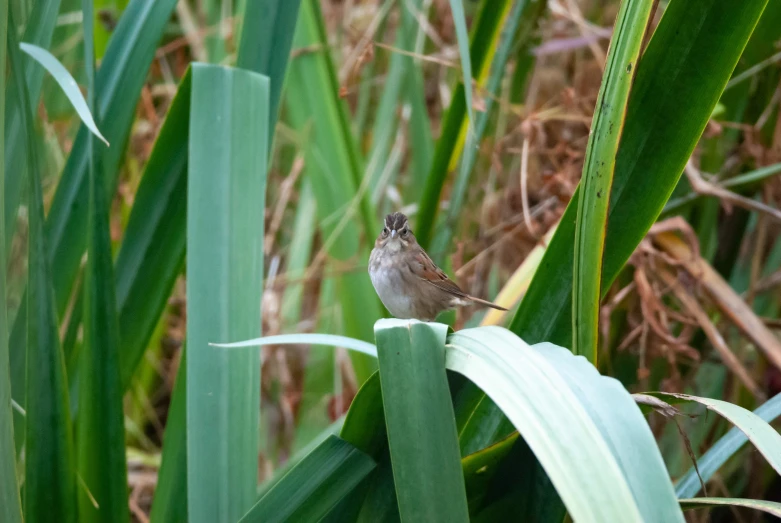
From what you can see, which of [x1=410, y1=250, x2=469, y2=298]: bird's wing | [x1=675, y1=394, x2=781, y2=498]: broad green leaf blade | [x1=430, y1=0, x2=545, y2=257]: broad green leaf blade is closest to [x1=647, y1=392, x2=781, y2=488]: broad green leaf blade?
[x1=675, y1=394, x2=781, y2=498]: broad green leaf blade

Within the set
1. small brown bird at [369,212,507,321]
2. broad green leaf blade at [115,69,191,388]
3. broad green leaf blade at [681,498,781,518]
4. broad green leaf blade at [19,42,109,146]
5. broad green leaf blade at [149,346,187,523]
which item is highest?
broad green leaf blade at [19,42,109,146]

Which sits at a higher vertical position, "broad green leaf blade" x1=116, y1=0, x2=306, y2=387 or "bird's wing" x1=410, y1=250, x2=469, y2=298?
"broad green leaf blade" x1=116, y1=0, x2=306, y2=387

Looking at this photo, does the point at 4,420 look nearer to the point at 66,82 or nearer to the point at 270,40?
the point at 66,82

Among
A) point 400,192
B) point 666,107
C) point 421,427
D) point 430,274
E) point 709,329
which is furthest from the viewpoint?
point 400,192

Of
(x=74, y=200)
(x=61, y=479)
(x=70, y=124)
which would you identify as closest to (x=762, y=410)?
(x=61, y=479)

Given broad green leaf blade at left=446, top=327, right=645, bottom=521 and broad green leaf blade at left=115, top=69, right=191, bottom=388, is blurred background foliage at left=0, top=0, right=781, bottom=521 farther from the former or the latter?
broad green leaf blade at left=446, top=327, right=645, bottom=521

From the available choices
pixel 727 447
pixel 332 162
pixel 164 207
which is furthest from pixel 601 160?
pixel 332 162
